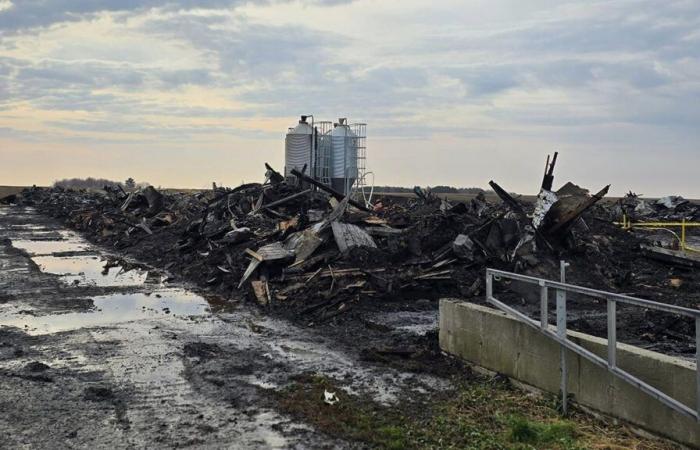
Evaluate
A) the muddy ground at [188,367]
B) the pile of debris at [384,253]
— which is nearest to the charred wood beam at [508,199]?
the pile of debris at [384,253]

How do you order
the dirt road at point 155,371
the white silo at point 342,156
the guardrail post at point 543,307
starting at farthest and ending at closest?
the white silo at point 342,156
the guardrail post at point 543,307
the dirt road at point 155,371

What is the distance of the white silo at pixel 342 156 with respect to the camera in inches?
1059

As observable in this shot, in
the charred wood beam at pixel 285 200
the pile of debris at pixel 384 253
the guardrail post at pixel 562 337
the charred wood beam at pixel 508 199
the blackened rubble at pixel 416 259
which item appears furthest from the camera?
the charred wood beam at pixel 285 200

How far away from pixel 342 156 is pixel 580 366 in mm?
21549

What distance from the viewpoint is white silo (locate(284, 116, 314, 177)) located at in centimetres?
2656

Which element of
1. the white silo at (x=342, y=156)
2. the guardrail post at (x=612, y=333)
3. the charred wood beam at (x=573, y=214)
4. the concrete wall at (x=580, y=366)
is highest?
the white silo at (x=342, y=156)

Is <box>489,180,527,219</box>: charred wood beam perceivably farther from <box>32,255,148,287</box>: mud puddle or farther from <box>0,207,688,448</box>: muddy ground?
<box>32,255,148,287</box>: mud puddle

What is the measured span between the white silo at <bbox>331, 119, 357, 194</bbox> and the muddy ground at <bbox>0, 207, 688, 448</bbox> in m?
13.4

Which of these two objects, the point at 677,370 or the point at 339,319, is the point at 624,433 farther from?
the point at 339,319

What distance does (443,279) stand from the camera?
43.8 ft

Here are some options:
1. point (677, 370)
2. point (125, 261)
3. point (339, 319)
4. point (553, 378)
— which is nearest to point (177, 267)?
point (125, 261)

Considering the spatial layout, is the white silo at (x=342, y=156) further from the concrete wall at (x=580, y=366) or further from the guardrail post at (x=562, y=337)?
the guardrail post at (x=562, y=337)

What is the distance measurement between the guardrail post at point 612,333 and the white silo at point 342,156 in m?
21.8

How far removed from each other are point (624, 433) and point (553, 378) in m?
1.00
